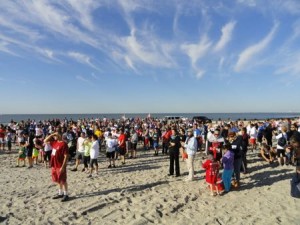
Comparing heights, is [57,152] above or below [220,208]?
above

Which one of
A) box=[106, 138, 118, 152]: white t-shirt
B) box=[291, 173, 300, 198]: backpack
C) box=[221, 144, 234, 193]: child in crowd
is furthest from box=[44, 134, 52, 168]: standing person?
box=[291, 173, 300, 198]: backpack

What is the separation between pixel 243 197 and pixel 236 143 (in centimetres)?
167

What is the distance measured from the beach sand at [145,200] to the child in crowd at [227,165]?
0.38 metres

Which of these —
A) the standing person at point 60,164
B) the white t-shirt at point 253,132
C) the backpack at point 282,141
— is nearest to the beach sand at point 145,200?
the standing person at point 60,164

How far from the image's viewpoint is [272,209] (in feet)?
23.4

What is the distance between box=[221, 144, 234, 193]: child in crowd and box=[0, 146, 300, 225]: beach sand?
15.0 inches

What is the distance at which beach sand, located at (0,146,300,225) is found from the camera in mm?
6574

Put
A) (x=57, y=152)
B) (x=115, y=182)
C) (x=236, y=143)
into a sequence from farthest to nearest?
(x=115, y=182) < (x=236, y=143) < (x=57, y=152)

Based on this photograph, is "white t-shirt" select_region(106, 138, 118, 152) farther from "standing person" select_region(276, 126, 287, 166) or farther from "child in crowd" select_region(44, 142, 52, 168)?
"standing person" select_region(276, 126, 287, 166)

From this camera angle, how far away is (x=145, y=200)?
7.89 meters

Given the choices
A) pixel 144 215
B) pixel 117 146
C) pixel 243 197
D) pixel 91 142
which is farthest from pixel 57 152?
pixel 117 146

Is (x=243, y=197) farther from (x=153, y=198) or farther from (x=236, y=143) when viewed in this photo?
(x=153, y=198)

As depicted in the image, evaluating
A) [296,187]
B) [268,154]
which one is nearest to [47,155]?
[268,154]

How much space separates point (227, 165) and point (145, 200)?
7.88ft
